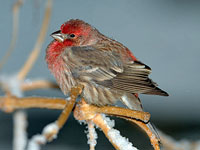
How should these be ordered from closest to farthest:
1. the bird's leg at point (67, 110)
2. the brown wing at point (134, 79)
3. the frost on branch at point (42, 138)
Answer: the frost on branch at point (42, 138) → the bird's leg at point (67, 110) → the brown wing at point (134, 79)

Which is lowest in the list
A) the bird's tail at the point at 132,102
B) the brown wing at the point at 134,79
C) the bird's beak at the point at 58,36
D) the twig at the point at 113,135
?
the bird's tail at the point at 132,102

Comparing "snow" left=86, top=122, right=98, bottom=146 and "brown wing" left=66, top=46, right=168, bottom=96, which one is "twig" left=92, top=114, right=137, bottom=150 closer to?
"snow" left=86, top=122, right=98, bottom=146

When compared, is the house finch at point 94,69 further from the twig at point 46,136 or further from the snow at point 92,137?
the twig at point 46,136

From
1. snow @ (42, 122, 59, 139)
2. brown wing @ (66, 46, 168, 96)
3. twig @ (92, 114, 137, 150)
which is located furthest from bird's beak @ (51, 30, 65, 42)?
snow @ (42, 122, 59, 139)

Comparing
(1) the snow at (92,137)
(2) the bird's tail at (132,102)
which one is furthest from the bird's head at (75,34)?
(1) the snow at (92,137)

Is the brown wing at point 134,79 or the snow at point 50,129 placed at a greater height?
the snow at point 50,129

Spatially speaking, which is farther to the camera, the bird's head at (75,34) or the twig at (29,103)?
the bird's head at (75,34)

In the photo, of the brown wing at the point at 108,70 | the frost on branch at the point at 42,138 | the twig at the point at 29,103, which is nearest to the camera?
the frost on branch at the point at 42,138
